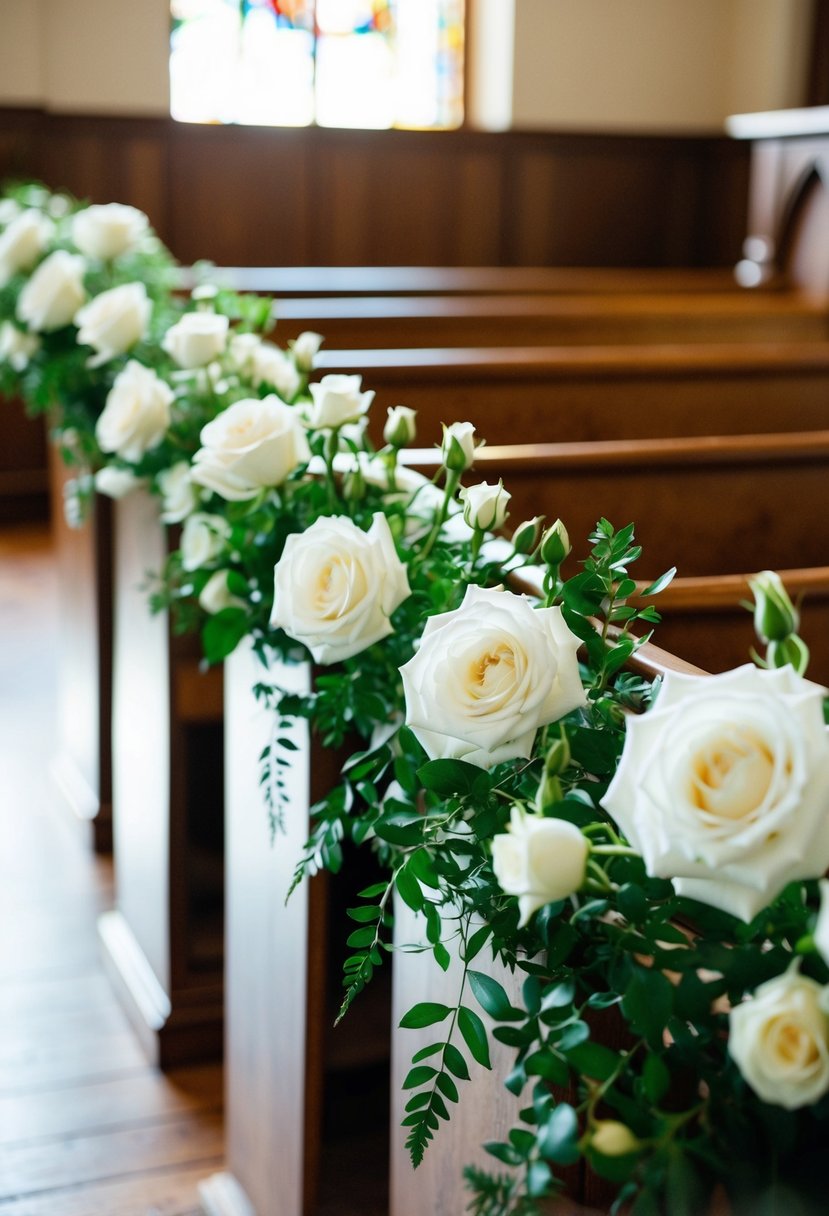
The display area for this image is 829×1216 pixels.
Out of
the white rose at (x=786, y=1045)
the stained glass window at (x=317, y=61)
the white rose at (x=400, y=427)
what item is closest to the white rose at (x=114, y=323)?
the white rose at (x=400, y=427)

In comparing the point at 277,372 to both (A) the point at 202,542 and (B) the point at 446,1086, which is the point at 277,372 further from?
(B) the point at 446,1086

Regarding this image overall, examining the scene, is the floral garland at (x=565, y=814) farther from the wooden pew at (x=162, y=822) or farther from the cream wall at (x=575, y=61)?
the cream wall at (x=575, y=61)

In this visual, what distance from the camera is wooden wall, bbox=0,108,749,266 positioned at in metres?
6.93

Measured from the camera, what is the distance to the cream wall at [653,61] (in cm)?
730

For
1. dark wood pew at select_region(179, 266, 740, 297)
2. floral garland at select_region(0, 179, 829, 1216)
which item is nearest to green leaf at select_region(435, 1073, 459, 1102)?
floral garland at select_region(0, 179, 829, 1216)

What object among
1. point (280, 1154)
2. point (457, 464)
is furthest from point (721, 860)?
point (280, 1154)

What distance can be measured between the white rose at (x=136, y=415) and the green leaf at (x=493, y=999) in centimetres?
110

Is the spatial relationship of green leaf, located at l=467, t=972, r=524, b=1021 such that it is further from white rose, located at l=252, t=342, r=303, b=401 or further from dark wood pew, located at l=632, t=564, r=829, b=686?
white rose, located at l=252, t=342, r=303, b=401

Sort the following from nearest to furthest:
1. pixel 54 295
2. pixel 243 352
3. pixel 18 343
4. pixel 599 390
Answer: pixel 243 352 → pixel 54 295 → pixel 18 343 → pixel 599 390

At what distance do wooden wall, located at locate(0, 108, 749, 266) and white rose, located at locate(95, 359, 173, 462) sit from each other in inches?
210

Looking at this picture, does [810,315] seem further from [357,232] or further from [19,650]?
[357,232]

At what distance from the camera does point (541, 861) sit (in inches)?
27.1

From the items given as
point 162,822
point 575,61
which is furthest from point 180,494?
point 575,61

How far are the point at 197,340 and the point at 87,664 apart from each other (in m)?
1.78
